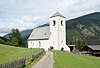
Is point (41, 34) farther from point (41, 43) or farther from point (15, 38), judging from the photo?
point (15, 38)

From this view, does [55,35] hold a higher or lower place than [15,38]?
lower

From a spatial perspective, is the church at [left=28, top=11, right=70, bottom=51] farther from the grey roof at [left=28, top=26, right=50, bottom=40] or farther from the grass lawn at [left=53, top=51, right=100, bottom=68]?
the grass lawn at [left=53, top=51, right=100, bottom=68]

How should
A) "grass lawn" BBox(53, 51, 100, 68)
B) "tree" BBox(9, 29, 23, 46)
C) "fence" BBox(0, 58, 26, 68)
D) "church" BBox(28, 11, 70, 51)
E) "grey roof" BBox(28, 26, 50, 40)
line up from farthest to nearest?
"tree" BBox(9, 29, 23, 46)
"grey roof" BBox(28, 26, 50, 40)
"church" BBox(28, 11, 70, 51)
"grass lawn" BBox(53, 51, 100, 68)
"fence" BBox(0, 58, 26, 68)

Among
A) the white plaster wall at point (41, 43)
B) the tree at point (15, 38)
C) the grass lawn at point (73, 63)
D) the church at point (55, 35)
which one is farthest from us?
the tree at point (15, 38)

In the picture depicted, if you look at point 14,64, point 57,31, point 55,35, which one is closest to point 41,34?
point 55,35

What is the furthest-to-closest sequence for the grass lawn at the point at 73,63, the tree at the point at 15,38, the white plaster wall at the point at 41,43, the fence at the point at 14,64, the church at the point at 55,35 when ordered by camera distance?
the tree at the point at 15,38 < the white plaster wall at the point at 41,43 < the church at the point at 55,35 < the grass lawn at the point at 73,63 < the fence at the point at 14,64

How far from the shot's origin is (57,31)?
84.1m

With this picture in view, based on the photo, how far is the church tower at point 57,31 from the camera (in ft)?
274

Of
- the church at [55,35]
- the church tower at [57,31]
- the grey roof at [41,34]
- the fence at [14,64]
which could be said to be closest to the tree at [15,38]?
the grey roof at [41,34]

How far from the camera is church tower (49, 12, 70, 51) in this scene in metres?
83.6

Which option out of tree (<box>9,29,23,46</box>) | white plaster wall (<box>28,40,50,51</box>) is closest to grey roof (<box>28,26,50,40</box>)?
white plaster wall (<box>28,40,50,51</box>)

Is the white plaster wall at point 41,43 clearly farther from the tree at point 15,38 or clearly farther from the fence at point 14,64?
the fence at point 14,64

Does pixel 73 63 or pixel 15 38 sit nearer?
pixel 73 63

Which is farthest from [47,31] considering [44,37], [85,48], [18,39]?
[18,39]
